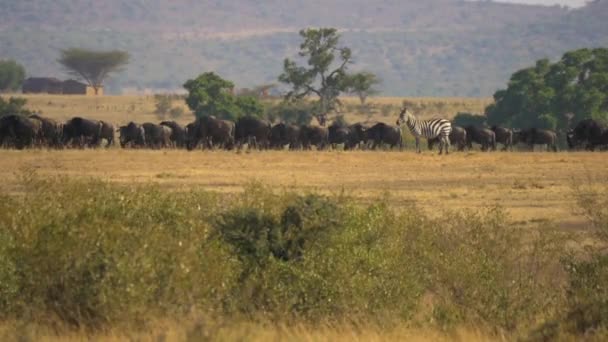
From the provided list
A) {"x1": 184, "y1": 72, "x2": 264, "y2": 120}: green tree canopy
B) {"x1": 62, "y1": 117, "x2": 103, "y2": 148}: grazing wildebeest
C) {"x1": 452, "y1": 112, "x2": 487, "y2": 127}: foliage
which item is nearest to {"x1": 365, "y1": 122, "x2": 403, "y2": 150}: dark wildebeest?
{"x1": 62, "y1": 117, "x2": 103, "y2": 148}: grazing wildebeest

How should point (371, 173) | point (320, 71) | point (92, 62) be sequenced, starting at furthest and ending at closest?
1. point (92, 62)
2. point (320, 71)
3. point (371, 173)

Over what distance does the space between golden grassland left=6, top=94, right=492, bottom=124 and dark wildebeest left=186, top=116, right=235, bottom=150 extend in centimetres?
2923

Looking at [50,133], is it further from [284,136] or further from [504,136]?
[504,136]

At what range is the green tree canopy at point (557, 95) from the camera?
66312mm

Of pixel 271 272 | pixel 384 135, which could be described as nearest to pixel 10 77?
pixel 384 135

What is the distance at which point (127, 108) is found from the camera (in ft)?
310

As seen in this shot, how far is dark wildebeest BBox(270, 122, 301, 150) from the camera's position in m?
52.4

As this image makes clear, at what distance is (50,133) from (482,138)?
19043 mm

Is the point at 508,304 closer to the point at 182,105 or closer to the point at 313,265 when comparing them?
the point at 313,265

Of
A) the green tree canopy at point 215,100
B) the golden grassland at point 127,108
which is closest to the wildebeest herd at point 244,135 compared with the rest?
the green tree canopy at point 215,100

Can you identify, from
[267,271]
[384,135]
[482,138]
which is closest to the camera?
[267,271]

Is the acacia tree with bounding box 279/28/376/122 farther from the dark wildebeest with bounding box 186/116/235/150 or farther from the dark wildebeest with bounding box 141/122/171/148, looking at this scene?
the dark wildebeest with bounding box 141/122/171/148

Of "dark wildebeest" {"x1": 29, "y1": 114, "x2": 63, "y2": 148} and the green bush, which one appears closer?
the green bush

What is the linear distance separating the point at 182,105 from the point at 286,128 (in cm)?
4541
